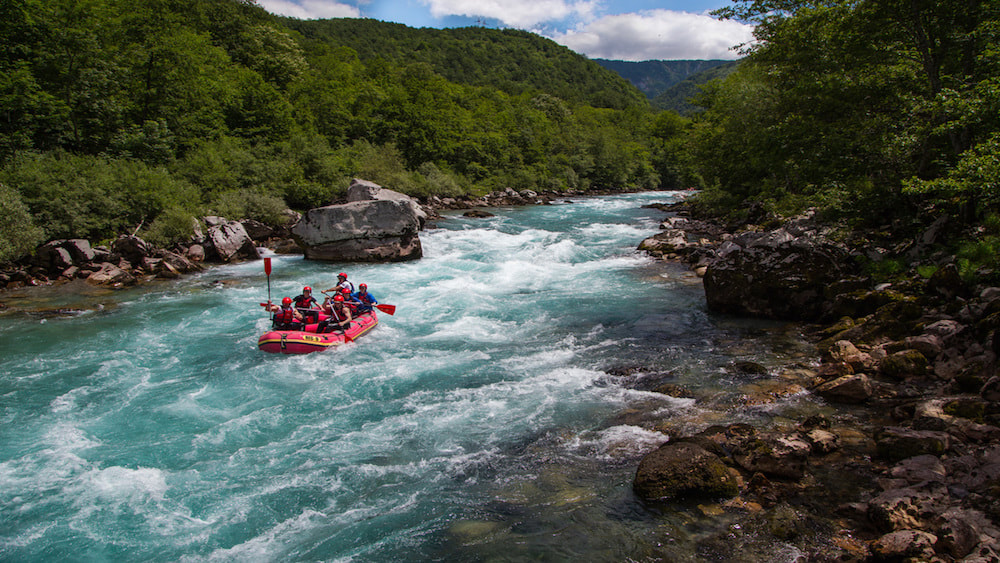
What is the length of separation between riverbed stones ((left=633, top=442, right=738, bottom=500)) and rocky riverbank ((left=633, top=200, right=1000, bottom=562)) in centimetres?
1

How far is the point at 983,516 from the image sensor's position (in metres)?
4.09

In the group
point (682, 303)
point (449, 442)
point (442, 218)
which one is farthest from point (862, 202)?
point (442, 218)

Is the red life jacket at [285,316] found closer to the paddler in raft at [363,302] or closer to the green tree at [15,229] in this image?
the paddler in raft at [363,302]

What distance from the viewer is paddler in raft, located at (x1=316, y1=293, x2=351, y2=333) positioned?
10.9 meters

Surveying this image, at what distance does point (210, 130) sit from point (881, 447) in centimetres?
3092

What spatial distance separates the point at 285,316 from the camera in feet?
35.1

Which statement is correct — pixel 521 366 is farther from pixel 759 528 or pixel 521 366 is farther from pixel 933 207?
pixel 933 207

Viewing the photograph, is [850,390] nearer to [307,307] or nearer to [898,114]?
[898,114]

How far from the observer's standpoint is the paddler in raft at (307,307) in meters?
11.0

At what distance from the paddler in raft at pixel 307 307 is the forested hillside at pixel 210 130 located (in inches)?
382

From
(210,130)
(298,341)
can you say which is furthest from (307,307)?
(210,130)

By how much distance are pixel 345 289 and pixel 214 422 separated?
16.1 feet

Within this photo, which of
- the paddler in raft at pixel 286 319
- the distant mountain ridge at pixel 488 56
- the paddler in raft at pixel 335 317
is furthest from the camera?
the distant mountain ridge at pixel 488 56

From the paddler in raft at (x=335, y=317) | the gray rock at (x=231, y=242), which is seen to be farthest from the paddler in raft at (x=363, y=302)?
the gray rock at (x=231, y=242)
